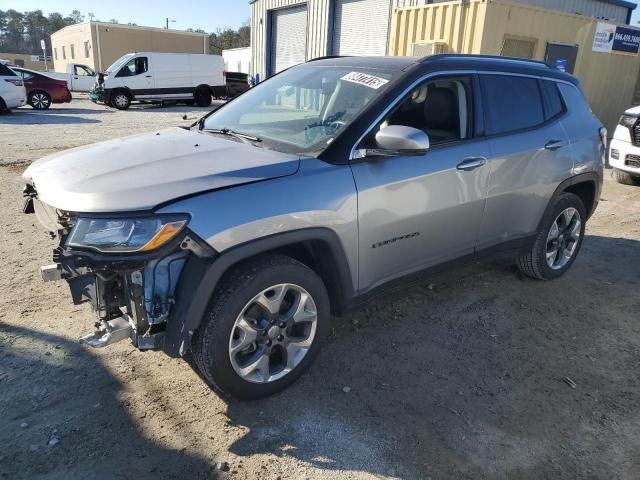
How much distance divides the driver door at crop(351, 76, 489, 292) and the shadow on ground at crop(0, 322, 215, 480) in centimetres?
147

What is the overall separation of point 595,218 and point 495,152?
13.2 ft

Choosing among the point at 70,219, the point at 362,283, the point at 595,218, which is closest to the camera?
the point at 70,219

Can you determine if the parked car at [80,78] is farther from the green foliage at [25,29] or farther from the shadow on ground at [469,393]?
the green foliage at [25,29]

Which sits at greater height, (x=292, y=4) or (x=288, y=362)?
(x=292, y=4)

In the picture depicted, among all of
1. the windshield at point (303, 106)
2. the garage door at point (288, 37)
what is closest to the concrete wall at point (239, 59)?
the garage door at point (288, 37)

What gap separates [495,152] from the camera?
3.67 m

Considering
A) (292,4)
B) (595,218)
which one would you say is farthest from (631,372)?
(292,4)

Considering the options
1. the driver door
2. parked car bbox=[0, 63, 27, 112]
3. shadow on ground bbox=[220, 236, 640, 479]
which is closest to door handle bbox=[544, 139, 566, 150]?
the driver door

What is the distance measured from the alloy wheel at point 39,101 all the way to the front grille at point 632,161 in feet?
59.2

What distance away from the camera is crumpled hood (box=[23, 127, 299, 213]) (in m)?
2.39

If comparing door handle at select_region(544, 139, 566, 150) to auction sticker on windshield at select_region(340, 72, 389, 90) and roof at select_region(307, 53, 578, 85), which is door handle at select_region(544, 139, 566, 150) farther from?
auction sticker on windshield at select_region(340, 72, 389, 90)

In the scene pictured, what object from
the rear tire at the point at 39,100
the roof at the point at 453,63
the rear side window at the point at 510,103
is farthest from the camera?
the rear tire at the point at 39,100

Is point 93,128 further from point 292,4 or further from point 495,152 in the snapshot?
point 495,152

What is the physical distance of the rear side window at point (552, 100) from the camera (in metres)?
4.22
